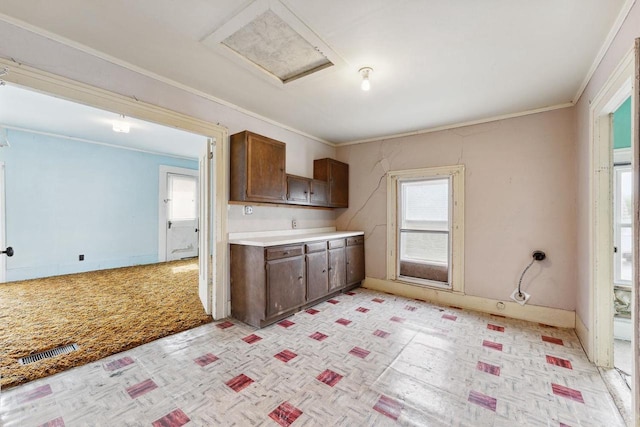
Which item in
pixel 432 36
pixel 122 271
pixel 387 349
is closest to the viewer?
pixel 432 36

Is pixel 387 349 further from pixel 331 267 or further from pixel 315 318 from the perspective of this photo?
pixel 331 267

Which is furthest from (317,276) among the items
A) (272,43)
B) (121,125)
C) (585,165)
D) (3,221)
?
(3,221)

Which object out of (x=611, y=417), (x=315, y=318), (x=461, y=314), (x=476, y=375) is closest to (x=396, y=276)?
(x=461, y=314)

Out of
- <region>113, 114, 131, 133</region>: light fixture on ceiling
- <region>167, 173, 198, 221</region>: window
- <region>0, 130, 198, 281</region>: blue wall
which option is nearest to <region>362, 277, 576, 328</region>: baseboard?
<region>113, 114, 131, 133</region>: light fixture on ceiling

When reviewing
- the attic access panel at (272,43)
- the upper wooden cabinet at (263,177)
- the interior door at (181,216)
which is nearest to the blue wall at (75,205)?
the interior door at (181,216)

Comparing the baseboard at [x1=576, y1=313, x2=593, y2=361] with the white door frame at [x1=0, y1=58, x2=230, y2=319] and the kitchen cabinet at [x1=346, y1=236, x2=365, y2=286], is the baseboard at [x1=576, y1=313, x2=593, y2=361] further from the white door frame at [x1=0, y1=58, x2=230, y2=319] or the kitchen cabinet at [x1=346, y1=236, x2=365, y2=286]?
the white door frame at [x1=0, y1=58, x2=230, y2=319]

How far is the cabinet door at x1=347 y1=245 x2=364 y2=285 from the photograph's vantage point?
3994mm

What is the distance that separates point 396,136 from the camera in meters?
4.05

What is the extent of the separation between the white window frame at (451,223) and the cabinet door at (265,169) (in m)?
1.76

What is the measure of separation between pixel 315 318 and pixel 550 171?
315cm

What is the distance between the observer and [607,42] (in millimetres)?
A: 1824

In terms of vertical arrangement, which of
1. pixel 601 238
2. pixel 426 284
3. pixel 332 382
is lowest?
pixel 332 382

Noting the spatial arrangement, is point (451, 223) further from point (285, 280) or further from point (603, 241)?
point (285, 280)

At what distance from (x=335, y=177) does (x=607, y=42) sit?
3073 millimetres
